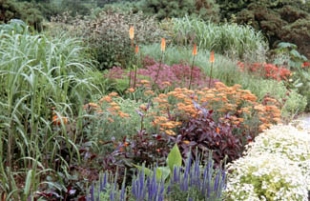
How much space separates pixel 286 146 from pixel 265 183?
0.83 m

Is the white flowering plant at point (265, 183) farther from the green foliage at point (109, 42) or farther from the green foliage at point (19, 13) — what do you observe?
the green foliage at point (19, 13)

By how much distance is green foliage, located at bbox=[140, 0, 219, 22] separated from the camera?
14.0 m

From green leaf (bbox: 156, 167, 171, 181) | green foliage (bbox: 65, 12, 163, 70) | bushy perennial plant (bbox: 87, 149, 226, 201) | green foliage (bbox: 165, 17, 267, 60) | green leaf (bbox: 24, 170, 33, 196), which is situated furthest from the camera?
green foliage (bbox: 165, 17, 267, 60)

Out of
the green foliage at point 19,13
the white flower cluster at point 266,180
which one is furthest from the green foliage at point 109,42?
the white flower cluster at point 266,180

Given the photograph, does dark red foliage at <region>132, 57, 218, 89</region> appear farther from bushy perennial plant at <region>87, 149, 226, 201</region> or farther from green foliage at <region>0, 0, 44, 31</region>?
green foliage at <region>0, 0, 44, 31</region>

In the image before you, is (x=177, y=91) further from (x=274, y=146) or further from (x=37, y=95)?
(x=37, y=95)

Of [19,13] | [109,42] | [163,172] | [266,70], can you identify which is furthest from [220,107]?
[19,13]

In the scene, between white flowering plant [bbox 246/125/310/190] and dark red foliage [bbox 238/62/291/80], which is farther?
dark red foliage [bbox 238/62/291/80]

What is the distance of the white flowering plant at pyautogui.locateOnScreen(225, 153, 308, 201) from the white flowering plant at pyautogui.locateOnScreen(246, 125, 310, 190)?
487 millimetres

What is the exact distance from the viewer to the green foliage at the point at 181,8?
1401 cm

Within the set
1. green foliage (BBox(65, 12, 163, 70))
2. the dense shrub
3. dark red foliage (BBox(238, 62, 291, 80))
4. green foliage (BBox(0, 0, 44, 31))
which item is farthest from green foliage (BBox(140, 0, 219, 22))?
green foliage (BBox(65, 12, 163, 70))

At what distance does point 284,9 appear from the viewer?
16.0 meters

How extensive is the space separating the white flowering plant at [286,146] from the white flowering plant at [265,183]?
487 millimetres

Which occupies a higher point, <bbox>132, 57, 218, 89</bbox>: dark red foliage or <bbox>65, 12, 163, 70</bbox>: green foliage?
<bbox>65, 12, 163, 70</bbox>: green foliage
